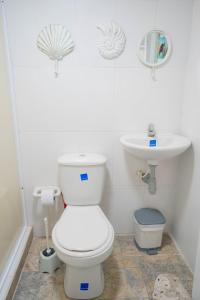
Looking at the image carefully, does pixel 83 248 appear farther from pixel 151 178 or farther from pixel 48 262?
pixel 151 178

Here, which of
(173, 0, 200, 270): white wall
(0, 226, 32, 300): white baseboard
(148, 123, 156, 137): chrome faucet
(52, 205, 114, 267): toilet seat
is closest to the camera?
(52, 205, 114, 267): toilet seat

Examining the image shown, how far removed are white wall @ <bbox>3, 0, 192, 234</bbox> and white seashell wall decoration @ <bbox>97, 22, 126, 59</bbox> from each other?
4cm

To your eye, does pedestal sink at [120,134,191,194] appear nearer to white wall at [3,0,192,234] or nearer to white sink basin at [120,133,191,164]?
white sink basin at [120,133,191,164]

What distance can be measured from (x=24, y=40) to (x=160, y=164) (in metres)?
1.41

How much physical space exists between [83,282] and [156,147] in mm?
965

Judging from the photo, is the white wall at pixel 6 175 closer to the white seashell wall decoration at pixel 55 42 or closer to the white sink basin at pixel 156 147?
the white seashell wall decoration at pixel 55 42

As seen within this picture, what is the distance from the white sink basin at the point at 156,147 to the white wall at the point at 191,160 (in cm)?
12

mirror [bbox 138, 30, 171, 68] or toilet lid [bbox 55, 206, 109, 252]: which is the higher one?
mirror [bbox 138, 30, 171, 68]

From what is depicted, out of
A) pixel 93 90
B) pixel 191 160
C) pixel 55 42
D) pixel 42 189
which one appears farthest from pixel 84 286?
pixel 55 42

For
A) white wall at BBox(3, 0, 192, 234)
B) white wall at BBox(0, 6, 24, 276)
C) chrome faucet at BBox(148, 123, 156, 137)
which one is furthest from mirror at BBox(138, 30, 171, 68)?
white wall at BBox(0, 6, 24, 276)

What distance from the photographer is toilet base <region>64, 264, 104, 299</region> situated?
123 centimetres

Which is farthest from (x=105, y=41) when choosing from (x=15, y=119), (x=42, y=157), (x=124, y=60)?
(x=42, y=157)

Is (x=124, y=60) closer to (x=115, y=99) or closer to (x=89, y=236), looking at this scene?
(x=115, y=99)

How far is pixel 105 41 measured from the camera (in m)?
1.42
